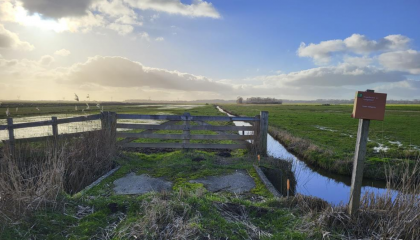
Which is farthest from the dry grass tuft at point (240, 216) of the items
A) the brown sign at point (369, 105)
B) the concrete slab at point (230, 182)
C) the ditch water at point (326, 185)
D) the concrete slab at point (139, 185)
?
the ditch water at point (326, 185)

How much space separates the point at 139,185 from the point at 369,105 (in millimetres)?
5079

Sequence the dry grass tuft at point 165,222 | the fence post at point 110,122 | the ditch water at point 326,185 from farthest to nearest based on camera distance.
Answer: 1. the fence post at point 110,122
2. the ditch water at point 326,185
3. the dry grass tuft at point 165,222

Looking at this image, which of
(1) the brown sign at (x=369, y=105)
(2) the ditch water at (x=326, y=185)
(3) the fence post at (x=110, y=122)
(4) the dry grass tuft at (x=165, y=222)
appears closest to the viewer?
(4) the dry grass tuft at (x=165, y=222)

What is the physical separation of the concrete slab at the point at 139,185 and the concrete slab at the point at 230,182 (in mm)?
793

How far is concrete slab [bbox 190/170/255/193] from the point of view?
5723 mm

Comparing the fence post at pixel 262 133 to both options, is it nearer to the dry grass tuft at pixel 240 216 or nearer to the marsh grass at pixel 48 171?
the dry grass tuft at pixel 240 216

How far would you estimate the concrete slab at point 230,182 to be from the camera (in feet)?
18.8

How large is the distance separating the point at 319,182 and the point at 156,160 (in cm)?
626

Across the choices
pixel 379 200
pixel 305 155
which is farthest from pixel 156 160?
pixel 305 155

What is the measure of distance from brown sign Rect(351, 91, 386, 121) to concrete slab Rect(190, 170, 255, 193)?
9.81 feet

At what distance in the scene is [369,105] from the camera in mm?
3742

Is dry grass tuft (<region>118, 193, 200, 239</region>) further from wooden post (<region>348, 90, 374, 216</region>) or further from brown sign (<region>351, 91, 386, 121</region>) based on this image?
brown sign (<region>351, 91, 386, 121</region>)

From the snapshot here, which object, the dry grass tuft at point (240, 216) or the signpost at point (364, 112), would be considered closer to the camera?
the dry grass tuft at point (240, 216)

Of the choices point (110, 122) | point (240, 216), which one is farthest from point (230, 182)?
point (110, 122)
